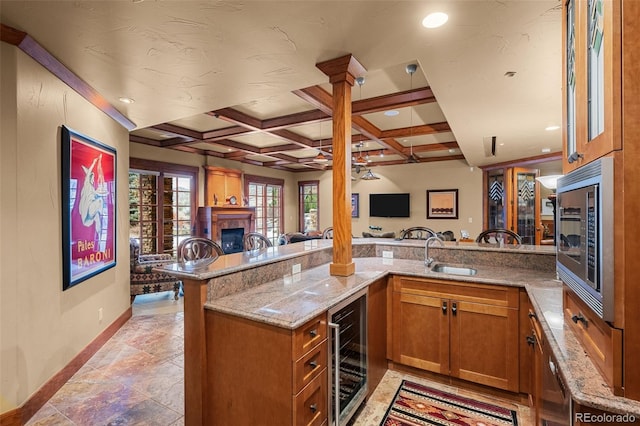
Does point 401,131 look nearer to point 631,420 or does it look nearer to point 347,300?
point 347,300

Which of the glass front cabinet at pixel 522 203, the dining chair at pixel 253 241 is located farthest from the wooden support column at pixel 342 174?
the glass front cabinet at pixel 522 203

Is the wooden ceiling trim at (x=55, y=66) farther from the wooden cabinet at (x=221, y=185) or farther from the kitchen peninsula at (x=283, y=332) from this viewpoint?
the wooden cabinet at (x=221, y=185)

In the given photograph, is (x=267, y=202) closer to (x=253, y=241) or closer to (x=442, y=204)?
(x=442, y=204)

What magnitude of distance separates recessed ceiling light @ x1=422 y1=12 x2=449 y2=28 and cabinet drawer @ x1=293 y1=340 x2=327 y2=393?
191 cm

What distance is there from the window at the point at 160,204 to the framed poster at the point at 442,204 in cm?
592

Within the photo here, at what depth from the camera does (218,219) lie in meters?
6.94

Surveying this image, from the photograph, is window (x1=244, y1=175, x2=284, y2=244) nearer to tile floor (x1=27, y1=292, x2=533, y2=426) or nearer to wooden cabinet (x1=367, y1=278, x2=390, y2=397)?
tile floor (x1=27, y1=292, x2=533, y2=426)

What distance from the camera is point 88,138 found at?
2879mm

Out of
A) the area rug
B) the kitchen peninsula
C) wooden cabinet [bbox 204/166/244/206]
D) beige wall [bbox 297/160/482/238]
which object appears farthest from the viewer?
beige wall [bbox 297/160/482/238]

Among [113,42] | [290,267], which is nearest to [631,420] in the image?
[290,267]

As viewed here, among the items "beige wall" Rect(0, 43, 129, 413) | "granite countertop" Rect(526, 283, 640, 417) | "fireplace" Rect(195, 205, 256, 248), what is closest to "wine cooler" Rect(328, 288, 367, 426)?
"granite countertop" Rect(526, 283, 640, 417)

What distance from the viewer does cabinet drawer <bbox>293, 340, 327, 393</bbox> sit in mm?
1485

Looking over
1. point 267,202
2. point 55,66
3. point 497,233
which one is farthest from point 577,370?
point 267,202

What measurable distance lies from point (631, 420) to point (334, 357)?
1209mm
